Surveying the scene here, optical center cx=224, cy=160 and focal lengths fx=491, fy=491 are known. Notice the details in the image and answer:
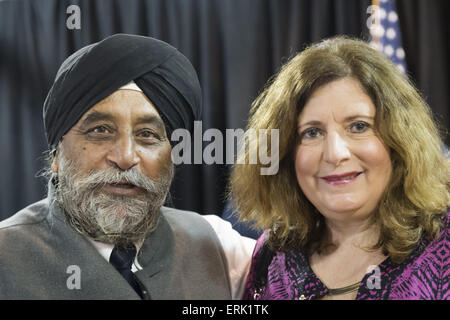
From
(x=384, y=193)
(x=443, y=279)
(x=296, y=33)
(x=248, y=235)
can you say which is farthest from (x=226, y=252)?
(x=296, y=33)

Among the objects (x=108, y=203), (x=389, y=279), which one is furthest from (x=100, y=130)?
(x=389, y=279)

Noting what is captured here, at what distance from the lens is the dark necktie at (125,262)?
125 centimetres

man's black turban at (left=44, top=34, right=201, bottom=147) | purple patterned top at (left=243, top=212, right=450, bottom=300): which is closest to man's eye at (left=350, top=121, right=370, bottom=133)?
purple patterned top at (left=243, top=212, right=450, bottom=300)

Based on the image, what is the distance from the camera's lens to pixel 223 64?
1764 mm

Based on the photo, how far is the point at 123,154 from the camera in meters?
1.19

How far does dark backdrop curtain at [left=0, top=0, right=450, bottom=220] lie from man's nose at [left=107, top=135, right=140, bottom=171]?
35 centimetres

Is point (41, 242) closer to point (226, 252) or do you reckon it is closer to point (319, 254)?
point (226, 252)

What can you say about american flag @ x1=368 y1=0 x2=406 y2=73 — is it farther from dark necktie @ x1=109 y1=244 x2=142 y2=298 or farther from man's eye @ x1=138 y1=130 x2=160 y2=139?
dark necktie @ x1=109 y1=244 x2=142 y2=298

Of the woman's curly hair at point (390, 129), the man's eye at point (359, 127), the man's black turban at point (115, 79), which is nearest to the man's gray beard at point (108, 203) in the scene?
the man's black turban at point (115, 79)

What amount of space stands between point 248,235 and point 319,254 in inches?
14.4

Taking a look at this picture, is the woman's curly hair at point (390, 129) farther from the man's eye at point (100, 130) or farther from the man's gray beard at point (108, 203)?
the man's eye at point (100, 130)

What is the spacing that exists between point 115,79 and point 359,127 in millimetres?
630

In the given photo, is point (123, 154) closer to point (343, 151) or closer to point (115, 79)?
point (115, 79)

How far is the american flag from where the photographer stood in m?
2.08
